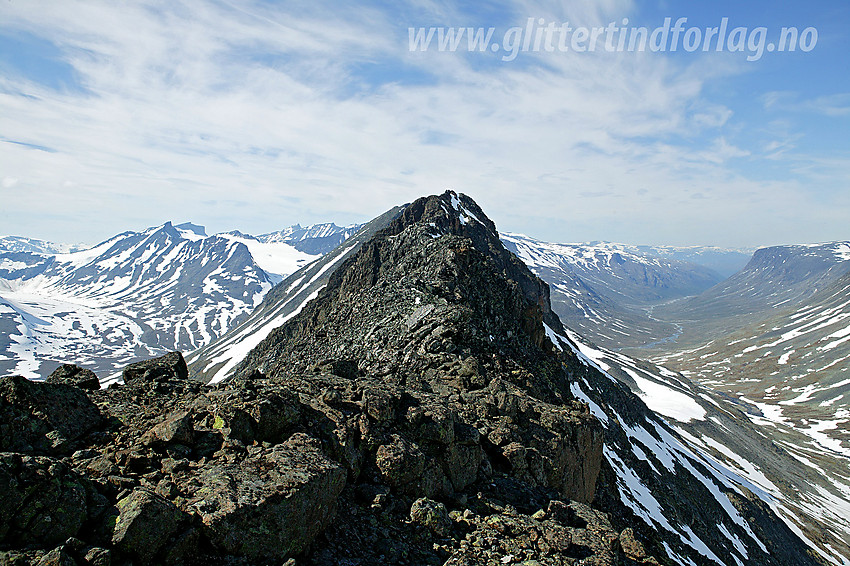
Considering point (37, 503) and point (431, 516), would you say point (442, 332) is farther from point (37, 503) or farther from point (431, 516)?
point (37, 503)

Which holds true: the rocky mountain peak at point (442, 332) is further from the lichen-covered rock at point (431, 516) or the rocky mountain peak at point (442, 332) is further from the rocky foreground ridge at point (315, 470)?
the lichen-covered rock at point (431, 516)

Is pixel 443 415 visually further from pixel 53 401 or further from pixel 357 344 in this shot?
pixel 357 344

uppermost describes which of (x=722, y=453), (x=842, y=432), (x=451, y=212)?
(x=451, y=212)

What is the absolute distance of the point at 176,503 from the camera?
10.3 m

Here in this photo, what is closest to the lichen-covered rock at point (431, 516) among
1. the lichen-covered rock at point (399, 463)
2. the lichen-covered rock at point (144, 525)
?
the lichen-covered rock at point (399, 463)

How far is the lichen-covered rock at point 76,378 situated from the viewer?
1566cm

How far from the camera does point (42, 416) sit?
1195 centimetres

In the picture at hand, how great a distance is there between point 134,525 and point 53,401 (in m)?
5.79

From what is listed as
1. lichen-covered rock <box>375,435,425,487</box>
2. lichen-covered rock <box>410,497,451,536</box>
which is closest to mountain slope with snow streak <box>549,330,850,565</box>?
lichen-covered rock <box>375,435,425,487</box>

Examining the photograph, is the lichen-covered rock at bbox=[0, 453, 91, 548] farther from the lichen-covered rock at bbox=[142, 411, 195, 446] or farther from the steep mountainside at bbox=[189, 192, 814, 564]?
the steep mountainside at bbox=[189, 192, 814, 564]

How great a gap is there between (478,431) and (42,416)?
14.7 meters

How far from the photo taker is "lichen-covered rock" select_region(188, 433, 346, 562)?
33.0ft

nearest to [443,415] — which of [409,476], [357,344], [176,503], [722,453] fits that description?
[409,476]

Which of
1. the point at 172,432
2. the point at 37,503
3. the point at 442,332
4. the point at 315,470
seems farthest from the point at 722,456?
the point at 37,503
